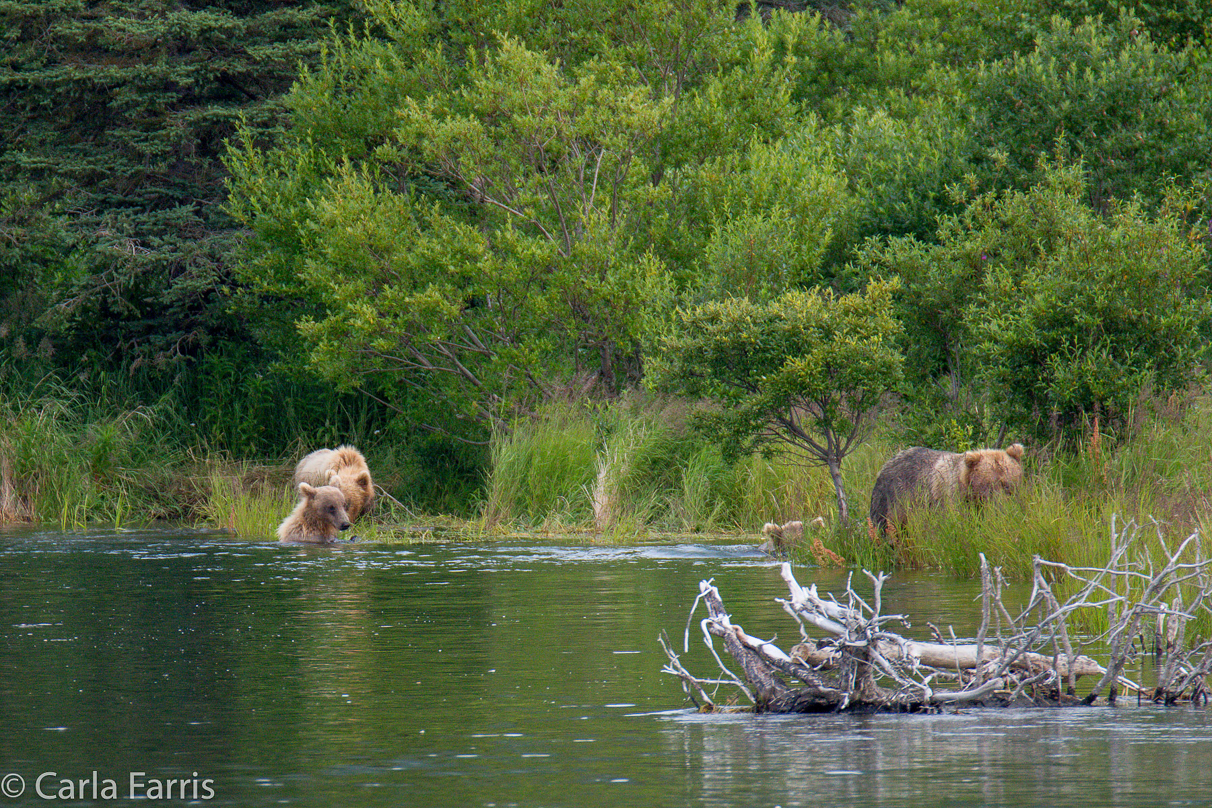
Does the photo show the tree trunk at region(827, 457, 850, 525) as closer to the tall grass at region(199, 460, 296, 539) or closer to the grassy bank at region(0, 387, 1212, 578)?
the grassy bank at region(0, 387, 1212, 578)

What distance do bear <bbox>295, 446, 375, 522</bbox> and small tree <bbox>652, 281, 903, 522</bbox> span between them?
709 cm

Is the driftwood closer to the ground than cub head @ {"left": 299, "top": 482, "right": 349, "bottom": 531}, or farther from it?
closer to the ground

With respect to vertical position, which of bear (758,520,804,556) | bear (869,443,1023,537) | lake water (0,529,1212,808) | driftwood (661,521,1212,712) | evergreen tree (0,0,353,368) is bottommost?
lake water (0,529,1212,808)

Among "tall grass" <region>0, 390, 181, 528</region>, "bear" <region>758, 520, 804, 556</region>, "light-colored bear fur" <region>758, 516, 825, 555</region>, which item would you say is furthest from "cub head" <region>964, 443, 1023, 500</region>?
"tall grass" <region>0, 390, 181, 528</region>

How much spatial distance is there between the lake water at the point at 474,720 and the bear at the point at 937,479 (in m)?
0.98

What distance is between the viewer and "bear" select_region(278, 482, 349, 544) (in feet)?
69.4

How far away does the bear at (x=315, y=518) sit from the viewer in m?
21.2

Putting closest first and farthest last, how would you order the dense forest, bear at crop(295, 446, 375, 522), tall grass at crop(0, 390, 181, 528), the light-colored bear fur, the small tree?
the small tree < the dense forest < the light-colored bear fur < bear at crop(295, 446, 375, 522) < tall grass at crop(0, 390, 181, 528)

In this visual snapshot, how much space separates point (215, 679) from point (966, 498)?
7749 millimetres

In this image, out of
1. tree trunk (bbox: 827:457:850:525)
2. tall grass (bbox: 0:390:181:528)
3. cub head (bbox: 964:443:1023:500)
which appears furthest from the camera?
→ tall grass (bbox: 0:390:181:528)

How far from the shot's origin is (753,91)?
27125mm

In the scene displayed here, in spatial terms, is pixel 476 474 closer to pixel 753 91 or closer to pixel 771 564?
pixel 753 91

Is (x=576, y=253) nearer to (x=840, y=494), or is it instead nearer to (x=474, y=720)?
(x=840, y=494)

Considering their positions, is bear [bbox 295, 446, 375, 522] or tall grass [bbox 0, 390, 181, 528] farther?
tall grass [bbox 0, 390, 181, 528]
